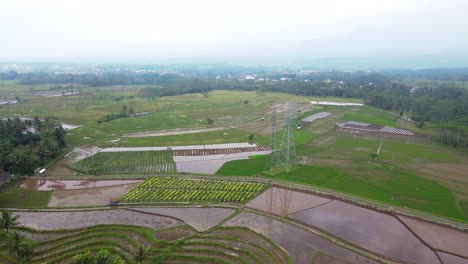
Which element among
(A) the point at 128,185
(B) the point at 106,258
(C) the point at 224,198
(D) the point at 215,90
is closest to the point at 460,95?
(D) the point at 215,90

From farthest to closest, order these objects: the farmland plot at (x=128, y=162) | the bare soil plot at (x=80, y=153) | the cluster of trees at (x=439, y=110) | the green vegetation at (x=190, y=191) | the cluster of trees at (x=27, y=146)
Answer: the cluster of trees at (x=439, y=110)
the bare soil plot at (x=80, y=153)
the farmland plot at (x=128, y=162)
the cluster of trees at (x=27, y=146)
the green vegetation at (x=190, y=191)

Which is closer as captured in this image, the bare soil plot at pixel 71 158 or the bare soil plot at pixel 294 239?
the bare soil plot at pixel 294 239

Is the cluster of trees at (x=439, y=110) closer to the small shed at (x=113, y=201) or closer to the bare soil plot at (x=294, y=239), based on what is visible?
the bare soil plot at (x=294, y=239)

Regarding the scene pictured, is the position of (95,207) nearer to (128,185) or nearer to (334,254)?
(128,185)

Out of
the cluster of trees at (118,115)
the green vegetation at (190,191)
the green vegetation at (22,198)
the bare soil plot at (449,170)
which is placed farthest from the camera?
the cluster of trees at (118,115)

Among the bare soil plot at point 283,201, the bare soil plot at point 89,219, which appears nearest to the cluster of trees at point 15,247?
the bare soil plot at point 89,219

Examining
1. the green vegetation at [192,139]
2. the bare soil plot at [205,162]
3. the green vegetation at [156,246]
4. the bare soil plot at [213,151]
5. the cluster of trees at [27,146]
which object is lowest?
the green vegetation at [156,246]
